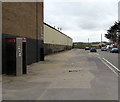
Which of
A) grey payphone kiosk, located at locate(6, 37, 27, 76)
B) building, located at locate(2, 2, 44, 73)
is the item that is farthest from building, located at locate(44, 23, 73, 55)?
grey payphone kiosk, located at locate(6, 37, 27, 76)

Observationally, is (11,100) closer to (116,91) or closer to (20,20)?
(116,91)

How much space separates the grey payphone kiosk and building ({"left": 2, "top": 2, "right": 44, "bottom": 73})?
0.52 meters

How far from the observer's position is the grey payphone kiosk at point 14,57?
1462cm

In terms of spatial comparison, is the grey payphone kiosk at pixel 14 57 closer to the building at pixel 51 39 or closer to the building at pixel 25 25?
the building at pixel 25 25

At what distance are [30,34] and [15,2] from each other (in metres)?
6.12

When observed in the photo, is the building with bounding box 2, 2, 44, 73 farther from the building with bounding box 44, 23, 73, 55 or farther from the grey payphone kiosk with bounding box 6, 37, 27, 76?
the building with bounding box 44, 23, 73, 55

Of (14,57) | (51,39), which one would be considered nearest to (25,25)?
(14,57)

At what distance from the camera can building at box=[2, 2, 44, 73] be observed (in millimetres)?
16080

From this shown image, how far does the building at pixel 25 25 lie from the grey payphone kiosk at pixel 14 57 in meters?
0.52

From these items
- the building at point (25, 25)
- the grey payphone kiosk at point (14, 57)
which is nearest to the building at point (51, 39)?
the building at point (25, 25)

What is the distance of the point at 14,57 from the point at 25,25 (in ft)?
25.4

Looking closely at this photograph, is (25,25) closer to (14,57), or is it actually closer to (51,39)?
(14,57)

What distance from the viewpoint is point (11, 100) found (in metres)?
7.98

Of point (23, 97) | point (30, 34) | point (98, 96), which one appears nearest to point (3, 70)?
point (23, 97)
